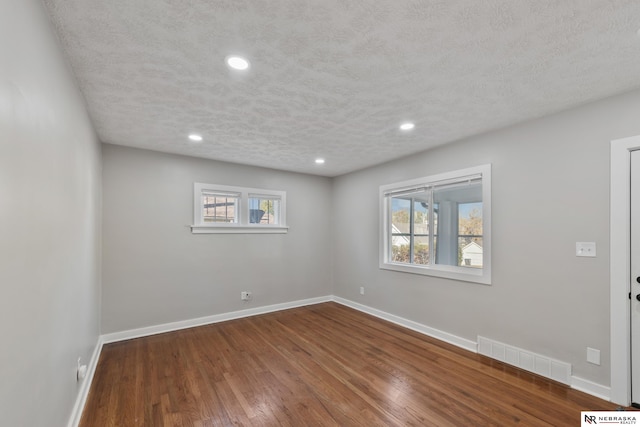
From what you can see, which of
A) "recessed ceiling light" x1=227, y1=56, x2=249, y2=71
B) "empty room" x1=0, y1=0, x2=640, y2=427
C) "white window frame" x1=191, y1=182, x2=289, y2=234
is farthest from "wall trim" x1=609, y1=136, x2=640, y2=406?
"white window frame" x1=191, y1=182, x2=289, y2=234

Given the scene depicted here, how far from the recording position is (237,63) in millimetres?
1881

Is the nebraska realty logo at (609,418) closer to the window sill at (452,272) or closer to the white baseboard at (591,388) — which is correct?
the white baseboard at (591,388)

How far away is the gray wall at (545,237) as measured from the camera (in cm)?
237

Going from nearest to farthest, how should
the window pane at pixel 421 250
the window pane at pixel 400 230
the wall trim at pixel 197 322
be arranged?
the wall trim at pixel 197 322 → the window pane at pixel 421 250 → the window pane at pixel 400 230

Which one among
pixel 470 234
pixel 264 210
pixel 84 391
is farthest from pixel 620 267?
pixel 84 391

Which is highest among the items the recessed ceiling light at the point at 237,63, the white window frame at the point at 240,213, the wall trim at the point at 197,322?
the recessed ceiling light at the point at 237,63

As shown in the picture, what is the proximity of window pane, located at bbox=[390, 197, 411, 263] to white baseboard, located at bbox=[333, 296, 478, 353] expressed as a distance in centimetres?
86

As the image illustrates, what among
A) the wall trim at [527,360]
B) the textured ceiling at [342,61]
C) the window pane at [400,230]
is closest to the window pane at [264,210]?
the textured ceiling at [342,61]

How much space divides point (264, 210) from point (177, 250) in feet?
4.98

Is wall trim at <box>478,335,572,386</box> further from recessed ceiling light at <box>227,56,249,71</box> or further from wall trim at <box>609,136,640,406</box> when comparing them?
recessed ceiling light at <box>227,56,249,71</box>

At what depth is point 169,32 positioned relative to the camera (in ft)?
5.20

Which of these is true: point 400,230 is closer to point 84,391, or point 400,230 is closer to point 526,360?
point 526,360

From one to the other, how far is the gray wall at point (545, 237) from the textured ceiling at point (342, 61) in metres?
0.26

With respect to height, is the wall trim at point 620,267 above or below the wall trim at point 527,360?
above
